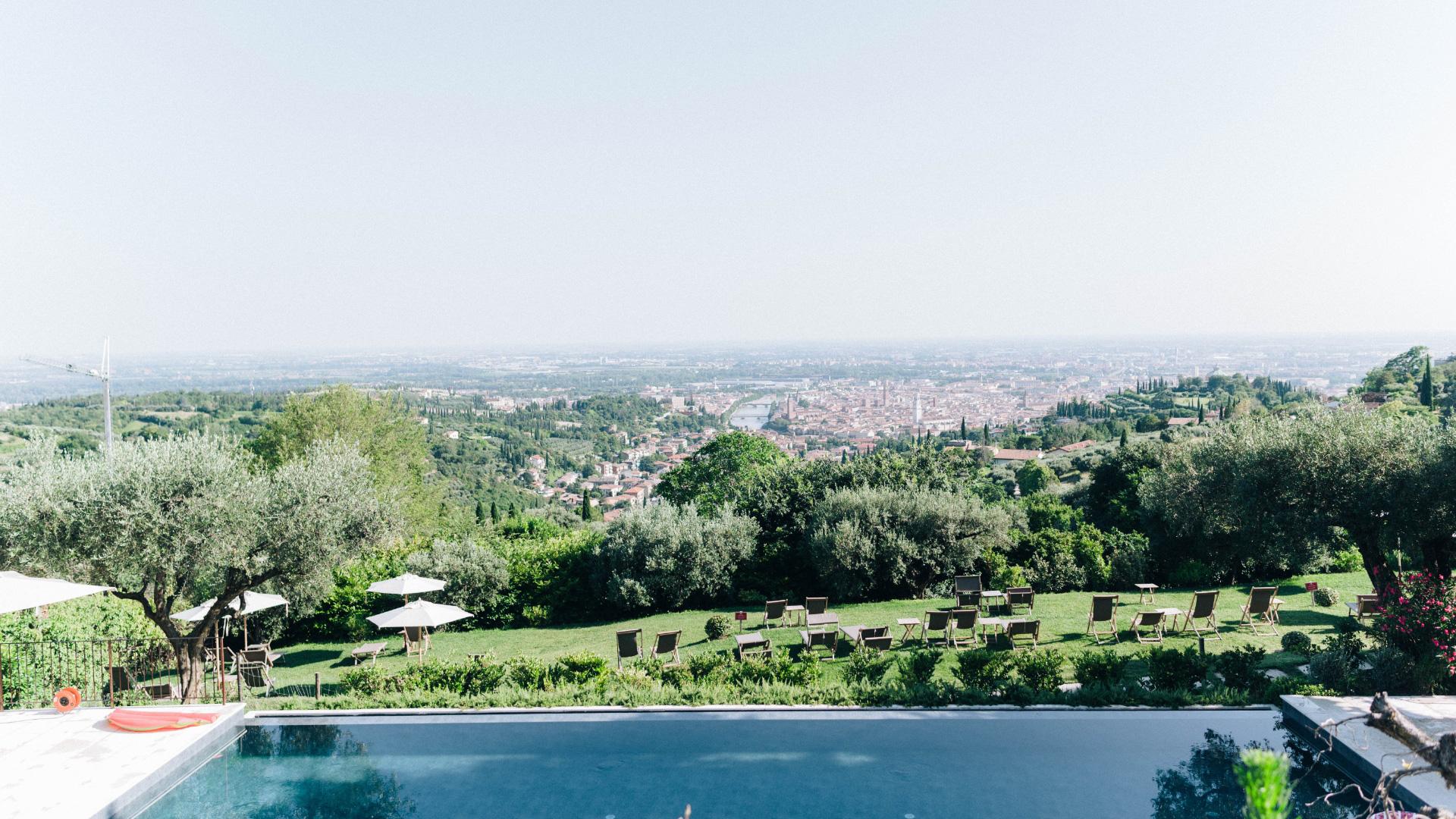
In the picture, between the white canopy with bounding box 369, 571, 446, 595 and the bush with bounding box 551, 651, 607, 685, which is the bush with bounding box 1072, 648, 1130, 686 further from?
the white canopy with bounding box 369, 571, 446, 595

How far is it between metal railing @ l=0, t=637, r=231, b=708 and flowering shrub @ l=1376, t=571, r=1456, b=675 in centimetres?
1359

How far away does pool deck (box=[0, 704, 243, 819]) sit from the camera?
7.20 metres

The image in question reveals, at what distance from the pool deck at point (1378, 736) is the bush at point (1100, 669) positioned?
166 cm

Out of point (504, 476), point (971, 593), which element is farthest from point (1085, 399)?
point (971, 593)

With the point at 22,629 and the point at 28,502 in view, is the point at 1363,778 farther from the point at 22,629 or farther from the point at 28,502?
the point at 22,629

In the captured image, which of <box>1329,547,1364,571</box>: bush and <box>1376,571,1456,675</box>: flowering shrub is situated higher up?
<box>1376,571,1456,675</box>: flowering shrub

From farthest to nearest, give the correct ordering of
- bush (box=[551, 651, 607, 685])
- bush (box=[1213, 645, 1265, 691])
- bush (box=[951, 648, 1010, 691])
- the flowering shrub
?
bush (box=[551, 651, 607, 685]) < bush (box=[951, 648, 1010, 691]) < bush (box=[1213, 645, 1265, 691]) < the flowering shrub

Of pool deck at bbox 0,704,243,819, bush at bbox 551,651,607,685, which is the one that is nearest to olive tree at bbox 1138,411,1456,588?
bush at bbox 551,651,607,685

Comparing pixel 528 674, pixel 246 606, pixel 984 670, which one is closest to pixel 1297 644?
pixel 984 670

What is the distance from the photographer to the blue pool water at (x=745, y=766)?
7.43 m

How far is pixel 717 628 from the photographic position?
46.6 ft

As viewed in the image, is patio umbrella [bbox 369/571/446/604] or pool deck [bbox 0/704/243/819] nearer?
pool deck [bbox 0/704/243/819]

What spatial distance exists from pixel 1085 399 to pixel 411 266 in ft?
316

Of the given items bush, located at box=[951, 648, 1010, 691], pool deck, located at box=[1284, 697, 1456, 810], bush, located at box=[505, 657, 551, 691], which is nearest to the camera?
pool deck, located at box=[1284, 697, 1456, 810]
